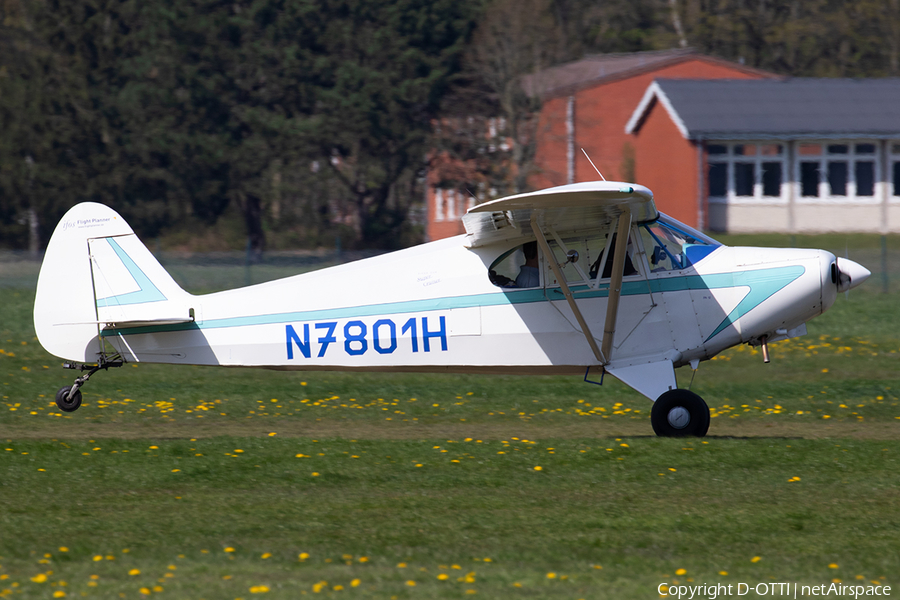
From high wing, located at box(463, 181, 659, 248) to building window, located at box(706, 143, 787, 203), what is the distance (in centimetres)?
2968

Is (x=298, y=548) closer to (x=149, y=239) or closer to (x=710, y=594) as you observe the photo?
(x=710, y=594)

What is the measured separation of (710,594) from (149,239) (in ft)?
137

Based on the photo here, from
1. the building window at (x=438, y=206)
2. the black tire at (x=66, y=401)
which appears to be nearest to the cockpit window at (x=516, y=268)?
the black tire at (x=66, y=401)

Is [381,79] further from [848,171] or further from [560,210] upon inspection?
[560,210]

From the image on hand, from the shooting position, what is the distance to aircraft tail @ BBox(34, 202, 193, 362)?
11.0m

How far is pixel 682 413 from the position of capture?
1040 centimetres

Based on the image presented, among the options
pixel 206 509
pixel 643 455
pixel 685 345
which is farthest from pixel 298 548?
pixel 685 345

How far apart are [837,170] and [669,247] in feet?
Answer: 103

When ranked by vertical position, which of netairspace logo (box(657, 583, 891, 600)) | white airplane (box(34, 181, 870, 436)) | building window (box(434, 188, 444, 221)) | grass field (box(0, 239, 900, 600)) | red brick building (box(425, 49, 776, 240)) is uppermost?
red brick building (box(425, 49, 776, 240))

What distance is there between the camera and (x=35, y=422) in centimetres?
1208

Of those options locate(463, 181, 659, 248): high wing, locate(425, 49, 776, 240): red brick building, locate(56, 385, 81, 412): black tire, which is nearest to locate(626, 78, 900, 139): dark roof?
locate(425, 49, 776, 240): red brick building

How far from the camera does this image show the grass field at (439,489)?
6.41 metres

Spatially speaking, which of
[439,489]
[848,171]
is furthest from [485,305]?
[848,171]

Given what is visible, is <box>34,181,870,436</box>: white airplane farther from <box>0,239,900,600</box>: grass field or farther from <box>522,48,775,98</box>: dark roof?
<box>522,48,775,98</box>: dark roof
